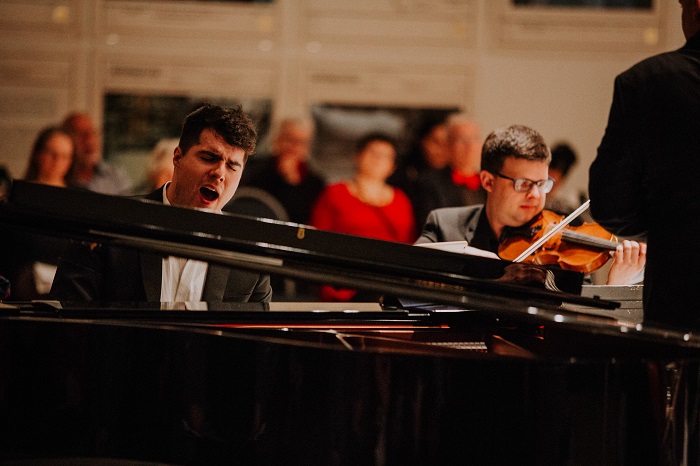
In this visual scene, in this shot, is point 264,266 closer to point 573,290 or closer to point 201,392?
point 201,392

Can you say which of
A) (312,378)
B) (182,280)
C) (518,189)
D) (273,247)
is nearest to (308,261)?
(273,247)

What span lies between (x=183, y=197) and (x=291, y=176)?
2790 mm

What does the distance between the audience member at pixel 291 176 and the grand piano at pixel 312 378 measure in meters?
3.03

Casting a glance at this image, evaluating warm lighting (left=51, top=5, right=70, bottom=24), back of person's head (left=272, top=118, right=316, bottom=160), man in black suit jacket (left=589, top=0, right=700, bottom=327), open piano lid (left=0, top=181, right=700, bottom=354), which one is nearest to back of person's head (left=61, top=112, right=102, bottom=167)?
back of person's head (left=272, top=118, right=316, bottom=160)

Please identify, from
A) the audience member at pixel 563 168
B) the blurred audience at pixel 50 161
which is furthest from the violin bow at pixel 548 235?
the blurred audience at pixel 50 161

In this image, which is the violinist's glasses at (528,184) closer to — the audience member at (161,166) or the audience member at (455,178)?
the audience member at (455,178)

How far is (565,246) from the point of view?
2953mm

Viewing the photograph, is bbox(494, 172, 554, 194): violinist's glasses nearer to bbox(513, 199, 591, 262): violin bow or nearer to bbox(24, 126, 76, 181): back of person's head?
bbox(513, 199, 591, 262): violin bow

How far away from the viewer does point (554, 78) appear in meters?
6.60

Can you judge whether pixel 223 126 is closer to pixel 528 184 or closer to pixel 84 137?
pixel 528 184

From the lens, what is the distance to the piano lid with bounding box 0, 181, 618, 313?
212cm

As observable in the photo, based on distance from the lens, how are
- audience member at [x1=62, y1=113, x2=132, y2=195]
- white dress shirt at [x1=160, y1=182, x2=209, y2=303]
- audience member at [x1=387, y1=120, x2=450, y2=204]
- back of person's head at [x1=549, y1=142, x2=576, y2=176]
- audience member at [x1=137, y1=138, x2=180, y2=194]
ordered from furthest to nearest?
back of person's head at [x1=549, y1=142, x2=576, y2=176], audience member at [x1=387, y1=120, x2=450, y2=204], audience member at [x1=62, y1=113, x2=132, y2=195], audience member at [x1=137, y1=138, x2=180, y2=194], white dress shirt at [x1=160, y1=182, x2=209, y2=303]

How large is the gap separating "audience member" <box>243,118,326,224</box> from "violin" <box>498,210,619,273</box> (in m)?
2.51

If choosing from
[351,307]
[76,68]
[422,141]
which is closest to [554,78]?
[422,141]
